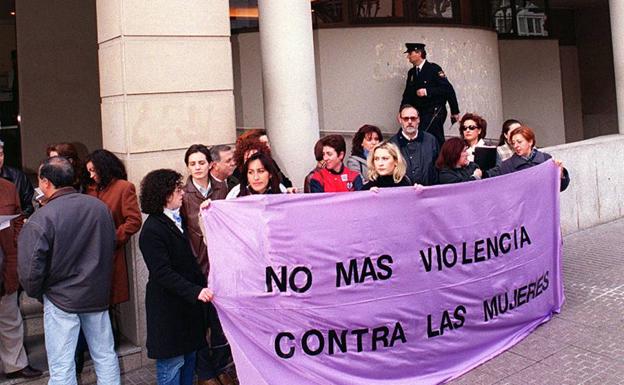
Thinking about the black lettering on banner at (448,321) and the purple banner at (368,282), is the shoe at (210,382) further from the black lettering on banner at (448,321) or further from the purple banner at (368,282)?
the black lettering on banner at (448,321)

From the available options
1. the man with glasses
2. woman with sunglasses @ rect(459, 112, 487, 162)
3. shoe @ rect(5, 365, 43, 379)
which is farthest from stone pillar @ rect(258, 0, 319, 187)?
shoe @ rect(5, 365, 43, 379)

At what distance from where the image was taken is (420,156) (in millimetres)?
6578

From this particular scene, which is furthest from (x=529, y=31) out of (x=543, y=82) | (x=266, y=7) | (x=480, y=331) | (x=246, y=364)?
(x=246, y=364)

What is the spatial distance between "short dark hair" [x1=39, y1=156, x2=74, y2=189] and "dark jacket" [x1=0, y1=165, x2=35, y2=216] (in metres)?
1.41

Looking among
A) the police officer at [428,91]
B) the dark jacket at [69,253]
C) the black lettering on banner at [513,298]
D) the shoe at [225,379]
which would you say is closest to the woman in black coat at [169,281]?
the dark jacket at [69,253]

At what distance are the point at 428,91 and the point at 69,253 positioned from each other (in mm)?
6201

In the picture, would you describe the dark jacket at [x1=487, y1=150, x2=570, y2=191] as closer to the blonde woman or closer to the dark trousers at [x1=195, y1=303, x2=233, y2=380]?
the blonde woman

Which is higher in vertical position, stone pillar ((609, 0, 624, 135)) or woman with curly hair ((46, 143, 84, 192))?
stone pillar ((609, 0, 624, 135))

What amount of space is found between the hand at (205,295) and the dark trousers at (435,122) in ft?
18.6

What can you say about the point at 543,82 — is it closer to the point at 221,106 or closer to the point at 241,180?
the point at 221,106

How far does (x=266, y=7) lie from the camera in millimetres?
6965

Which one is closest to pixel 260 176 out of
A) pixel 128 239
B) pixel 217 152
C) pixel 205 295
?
pixel 217 152

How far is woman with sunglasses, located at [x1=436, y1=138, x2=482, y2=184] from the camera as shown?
5.92m

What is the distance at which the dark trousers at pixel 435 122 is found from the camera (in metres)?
9.34
